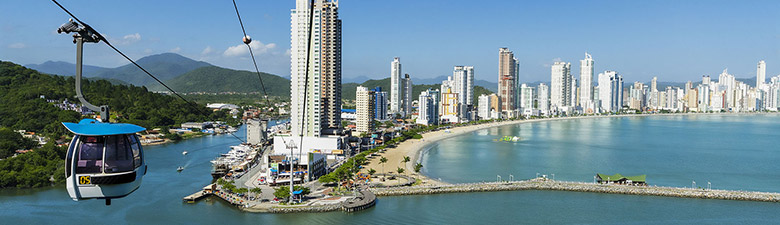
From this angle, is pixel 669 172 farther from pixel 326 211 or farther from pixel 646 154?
pixel 326 211

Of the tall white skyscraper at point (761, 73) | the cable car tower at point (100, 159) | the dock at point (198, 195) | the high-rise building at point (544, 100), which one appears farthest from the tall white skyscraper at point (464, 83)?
the tall white skyscraper at point (761, 73)

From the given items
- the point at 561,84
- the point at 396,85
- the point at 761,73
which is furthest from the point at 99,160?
the point at 761,73

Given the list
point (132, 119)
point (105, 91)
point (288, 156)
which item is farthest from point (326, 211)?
point (105, 91)

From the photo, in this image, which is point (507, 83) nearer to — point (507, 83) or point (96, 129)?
point (507, 83)

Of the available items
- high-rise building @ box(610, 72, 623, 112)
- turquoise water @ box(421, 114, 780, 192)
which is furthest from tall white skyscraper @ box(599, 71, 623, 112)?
turquoise water @ box(421, 114, 780, 192)

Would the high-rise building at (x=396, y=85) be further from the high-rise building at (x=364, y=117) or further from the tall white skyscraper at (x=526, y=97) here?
the high-rise building at (x=364, y=117)
